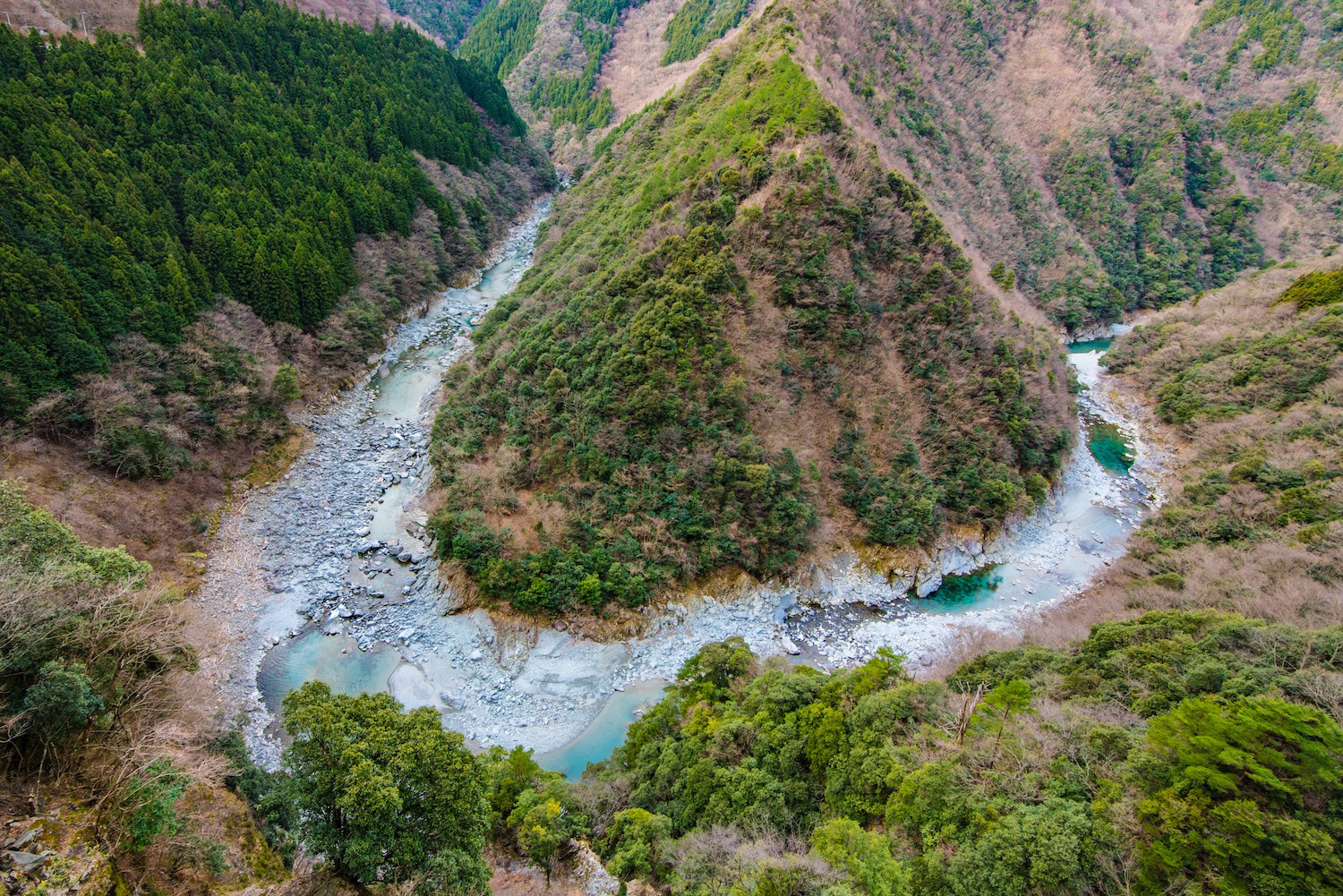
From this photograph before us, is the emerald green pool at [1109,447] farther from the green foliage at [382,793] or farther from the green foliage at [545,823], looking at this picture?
the green foliage at [382,793]

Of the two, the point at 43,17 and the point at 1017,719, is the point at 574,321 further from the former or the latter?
the point at 43,17

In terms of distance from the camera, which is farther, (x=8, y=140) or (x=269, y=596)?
(x=8, y=140)

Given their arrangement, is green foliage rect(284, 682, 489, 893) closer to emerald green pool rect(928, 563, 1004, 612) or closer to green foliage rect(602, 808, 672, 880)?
green foliage rect(602, 808, 672, 880)

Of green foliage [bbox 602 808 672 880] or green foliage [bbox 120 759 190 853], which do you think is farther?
green foliage [bbox 602 808 672 880]

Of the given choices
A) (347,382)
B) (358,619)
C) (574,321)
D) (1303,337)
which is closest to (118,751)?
(358,619)

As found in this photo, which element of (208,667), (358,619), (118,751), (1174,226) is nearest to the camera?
(118,751)

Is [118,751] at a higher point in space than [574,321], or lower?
lower

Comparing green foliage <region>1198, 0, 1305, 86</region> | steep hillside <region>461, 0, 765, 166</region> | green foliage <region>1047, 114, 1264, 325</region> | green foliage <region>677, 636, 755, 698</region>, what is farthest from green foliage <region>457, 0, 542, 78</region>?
green foliage <region>677, 636, 755, 698</region>

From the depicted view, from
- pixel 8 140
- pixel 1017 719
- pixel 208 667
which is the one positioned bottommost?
pixel 1017 719
